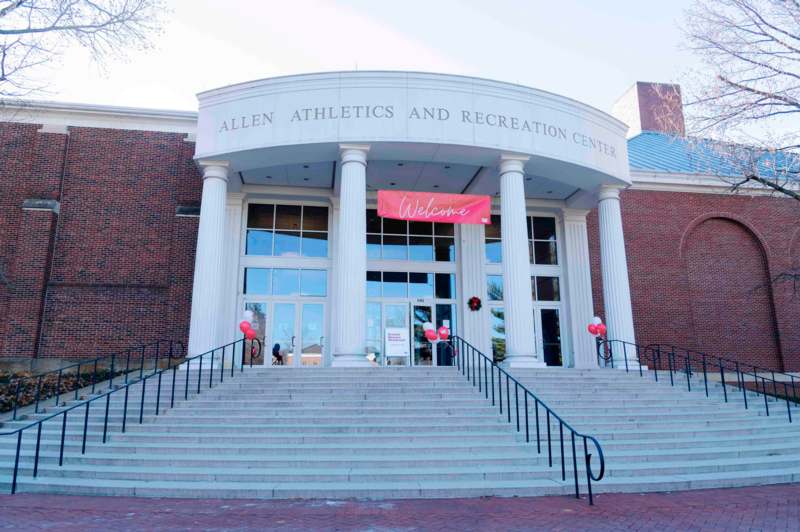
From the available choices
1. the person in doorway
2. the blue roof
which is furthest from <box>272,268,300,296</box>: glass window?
the blue roof

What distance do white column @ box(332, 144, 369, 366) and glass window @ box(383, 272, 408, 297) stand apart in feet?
14.7

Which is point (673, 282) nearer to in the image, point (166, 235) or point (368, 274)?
point (368, 274)

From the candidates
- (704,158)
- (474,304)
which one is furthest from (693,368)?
(704,158)

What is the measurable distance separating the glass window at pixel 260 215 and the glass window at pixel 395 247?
3807 millimetres

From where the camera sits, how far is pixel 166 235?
57.3 feet

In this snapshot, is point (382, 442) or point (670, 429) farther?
point (670, 429)

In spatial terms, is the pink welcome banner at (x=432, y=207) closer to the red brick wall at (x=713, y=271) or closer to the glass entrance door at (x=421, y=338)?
the glass entrance door at (x=421, y=338)

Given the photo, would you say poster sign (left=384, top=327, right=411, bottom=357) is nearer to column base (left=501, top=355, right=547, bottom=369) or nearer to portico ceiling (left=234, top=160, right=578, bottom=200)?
column base (left=501, top=355, right=547, bottom=369)

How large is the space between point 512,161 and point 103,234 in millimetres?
12295

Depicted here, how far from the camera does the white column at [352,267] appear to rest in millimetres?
13523

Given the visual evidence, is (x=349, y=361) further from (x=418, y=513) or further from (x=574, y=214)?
(x=574, y=214)

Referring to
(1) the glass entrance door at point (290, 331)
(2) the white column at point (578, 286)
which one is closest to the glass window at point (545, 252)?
(2) the white column at point (578, 286)

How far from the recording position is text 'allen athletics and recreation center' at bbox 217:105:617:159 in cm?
1480

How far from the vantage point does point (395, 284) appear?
738 inches
